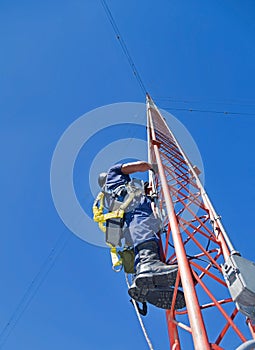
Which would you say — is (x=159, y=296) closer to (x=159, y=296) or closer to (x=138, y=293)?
(x=159, y=296)

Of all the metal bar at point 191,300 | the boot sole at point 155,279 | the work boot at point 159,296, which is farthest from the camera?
the work boot at point 159,296

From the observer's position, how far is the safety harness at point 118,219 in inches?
187

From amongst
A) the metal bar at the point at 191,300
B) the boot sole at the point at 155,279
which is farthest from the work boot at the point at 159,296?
the metal bar at the point at 191,300

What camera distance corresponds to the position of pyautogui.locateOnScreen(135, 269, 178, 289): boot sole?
363 centimetres

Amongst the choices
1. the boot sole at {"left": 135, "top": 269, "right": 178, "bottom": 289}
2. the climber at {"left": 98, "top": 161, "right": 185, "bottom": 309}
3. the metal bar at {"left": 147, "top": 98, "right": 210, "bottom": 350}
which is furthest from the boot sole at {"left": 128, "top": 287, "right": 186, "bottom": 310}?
the metal bar at {"left": 147, "top": 98, "right": 210, "bottom": 350}

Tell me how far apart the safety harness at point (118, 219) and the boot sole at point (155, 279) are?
1000mm

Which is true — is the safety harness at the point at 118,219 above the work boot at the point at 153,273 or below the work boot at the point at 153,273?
above

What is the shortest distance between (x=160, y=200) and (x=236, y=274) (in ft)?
11.6

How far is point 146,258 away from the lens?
3943 mm

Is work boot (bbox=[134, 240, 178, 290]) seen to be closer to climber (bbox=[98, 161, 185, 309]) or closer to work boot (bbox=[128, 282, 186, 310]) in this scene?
climber (bbox=[98, 161, 185, 309])

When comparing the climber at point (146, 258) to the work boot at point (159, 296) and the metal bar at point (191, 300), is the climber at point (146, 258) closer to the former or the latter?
the work boot at point (159, 296)

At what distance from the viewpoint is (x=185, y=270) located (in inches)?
131

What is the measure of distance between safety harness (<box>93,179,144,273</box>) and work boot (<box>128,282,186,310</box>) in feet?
2.19

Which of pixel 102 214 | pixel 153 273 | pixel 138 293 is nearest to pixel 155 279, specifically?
pixel 153 273
